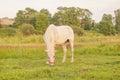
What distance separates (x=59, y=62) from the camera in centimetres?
1260

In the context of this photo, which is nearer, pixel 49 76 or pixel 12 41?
pixel 49 76

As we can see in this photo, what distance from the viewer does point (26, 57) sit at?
14.9m

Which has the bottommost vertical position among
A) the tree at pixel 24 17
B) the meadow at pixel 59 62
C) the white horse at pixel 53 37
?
the meadow at pixel 59 62

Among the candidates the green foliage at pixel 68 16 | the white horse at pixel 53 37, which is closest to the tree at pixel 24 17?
the green foliage at pixel 68 16

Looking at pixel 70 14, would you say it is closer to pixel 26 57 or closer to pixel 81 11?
pixel 81 11

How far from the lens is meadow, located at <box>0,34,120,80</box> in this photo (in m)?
8.34

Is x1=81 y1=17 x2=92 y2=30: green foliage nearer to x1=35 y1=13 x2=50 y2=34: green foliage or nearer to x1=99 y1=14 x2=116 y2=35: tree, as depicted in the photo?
x1=99 y1=14 x2=116 y2=35: tree

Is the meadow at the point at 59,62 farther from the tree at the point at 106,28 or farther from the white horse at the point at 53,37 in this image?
the tree at the point at 106,28

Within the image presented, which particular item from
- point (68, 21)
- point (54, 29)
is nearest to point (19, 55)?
point (54, 29)

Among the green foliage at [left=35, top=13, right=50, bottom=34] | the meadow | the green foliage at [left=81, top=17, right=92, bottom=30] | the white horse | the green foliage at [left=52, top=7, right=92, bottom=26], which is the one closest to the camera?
the meadow

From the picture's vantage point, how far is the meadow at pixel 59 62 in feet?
27.4

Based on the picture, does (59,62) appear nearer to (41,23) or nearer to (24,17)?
(41,23)

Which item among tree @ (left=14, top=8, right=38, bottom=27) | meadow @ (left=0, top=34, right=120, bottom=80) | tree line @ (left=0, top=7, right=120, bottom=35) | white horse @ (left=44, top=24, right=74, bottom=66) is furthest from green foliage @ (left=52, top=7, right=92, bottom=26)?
white horse @ (left=44, top=24, right=74, bottom=66)

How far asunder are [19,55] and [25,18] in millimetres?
24557
